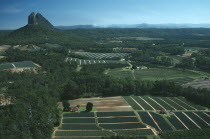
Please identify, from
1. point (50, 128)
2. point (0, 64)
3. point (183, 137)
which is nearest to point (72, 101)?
point (50, 128)

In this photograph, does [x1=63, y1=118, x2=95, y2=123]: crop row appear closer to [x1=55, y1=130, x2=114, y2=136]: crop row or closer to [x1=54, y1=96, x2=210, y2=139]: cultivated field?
[x1=54, y1=96, x2=210, y2=139]: cultivated field

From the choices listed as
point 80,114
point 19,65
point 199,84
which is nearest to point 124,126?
point 80,114

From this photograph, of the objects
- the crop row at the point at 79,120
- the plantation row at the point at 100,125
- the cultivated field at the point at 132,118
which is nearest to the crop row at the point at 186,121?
the cultivated field at the point at 132,118

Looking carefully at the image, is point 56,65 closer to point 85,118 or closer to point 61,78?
point 61,78

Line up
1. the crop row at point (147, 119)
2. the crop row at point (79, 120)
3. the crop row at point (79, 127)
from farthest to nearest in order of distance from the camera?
the crop row at point (79, 120), the crop row at point (147, 119), the crop row at point (79, 127)

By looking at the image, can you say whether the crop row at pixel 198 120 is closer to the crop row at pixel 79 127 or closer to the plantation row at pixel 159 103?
the plantation row at pixel 159 103

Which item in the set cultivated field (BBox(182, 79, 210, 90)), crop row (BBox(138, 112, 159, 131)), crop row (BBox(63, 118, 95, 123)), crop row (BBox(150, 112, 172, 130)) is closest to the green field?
cultivated field (BBox(182, 79, 210, 90))
